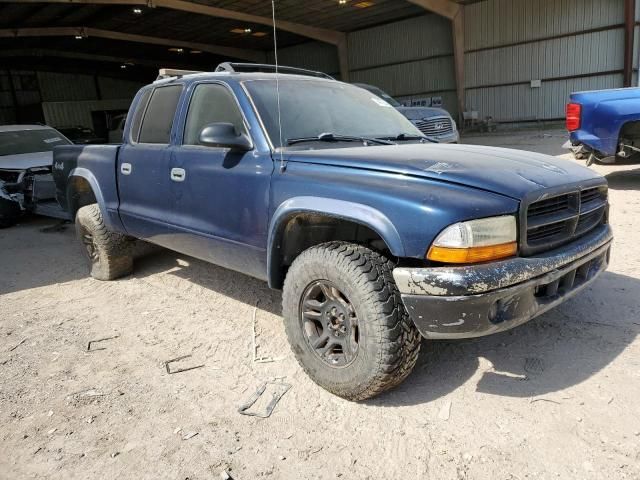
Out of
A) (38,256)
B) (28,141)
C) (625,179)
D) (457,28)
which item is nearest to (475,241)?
(38,256)

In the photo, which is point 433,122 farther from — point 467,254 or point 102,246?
point 467,254

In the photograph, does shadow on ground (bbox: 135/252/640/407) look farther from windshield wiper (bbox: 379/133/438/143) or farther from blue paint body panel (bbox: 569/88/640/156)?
blue paint body panel (bbox: 569/88/640/156)

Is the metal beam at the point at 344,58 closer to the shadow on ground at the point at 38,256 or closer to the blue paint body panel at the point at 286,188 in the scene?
the shadow on ground at the point at 38,256

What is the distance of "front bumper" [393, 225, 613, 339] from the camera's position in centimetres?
231

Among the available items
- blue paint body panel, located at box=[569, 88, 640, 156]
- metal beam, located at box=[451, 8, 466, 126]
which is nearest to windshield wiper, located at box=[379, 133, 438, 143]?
blue paint body panel, located at box=[569, 88, 640, 156]

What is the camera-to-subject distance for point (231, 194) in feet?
10.9

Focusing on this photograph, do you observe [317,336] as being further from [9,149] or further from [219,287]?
[9,149]

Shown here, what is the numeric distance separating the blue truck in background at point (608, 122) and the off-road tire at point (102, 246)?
5945 millimetres

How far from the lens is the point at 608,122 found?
21.5 ft

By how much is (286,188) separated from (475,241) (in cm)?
115

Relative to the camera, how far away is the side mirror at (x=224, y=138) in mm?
3074

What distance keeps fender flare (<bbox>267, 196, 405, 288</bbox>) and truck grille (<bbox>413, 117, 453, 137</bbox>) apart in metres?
7.94

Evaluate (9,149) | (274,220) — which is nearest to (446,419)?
(274,220)

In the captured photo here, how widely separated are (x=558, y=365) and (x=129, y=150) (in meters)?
3.69
